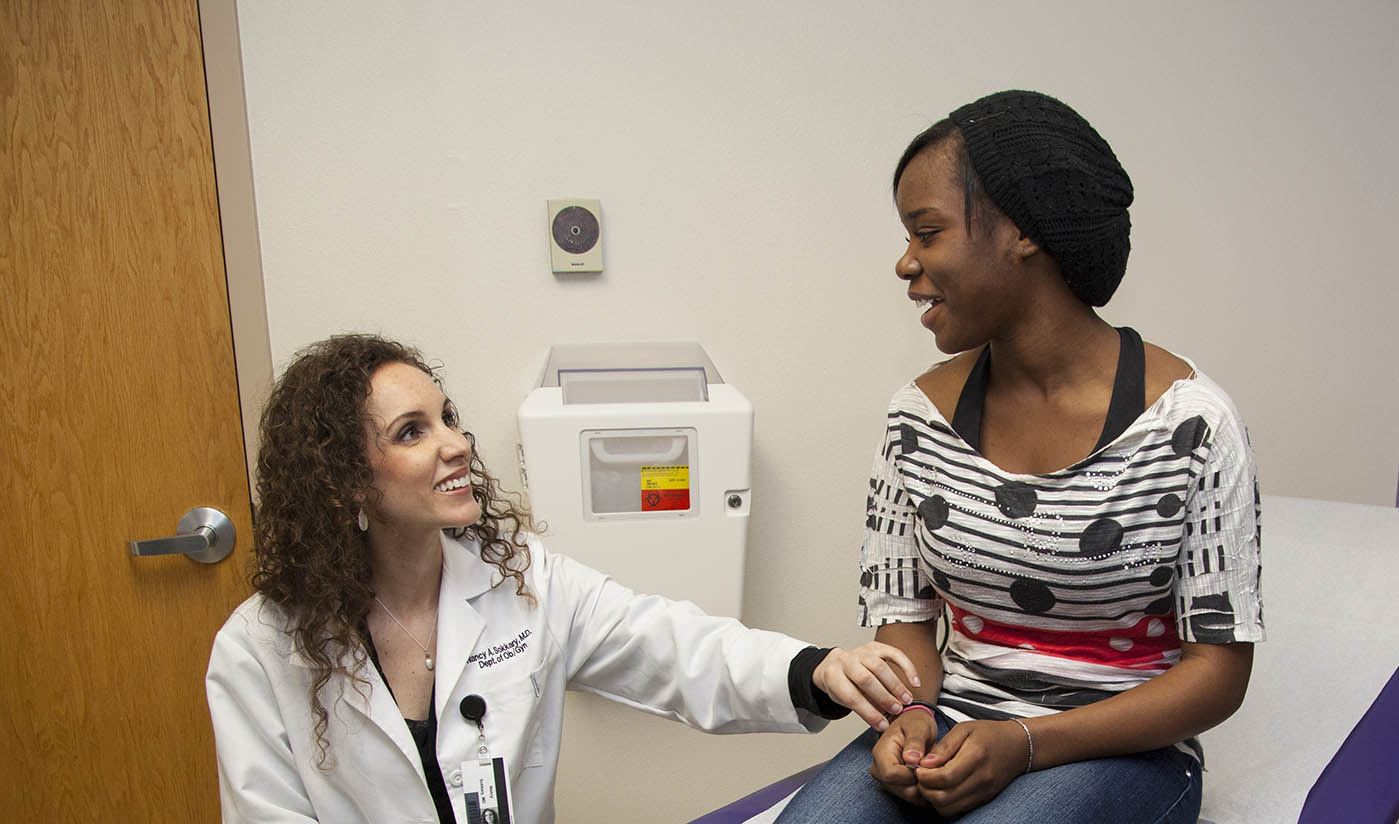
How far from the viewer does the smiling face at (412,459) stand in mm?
1146

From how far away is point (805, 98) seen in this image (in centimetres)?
183

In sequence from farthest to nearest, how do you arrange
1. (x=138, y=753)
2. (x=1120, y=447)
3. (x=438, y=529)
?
(x=138, y=753) < (x=438, y=529) < (x=1120, y=447)

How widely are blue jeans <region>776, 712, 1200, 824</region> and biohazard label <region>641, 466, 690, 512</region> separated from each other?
58 cm

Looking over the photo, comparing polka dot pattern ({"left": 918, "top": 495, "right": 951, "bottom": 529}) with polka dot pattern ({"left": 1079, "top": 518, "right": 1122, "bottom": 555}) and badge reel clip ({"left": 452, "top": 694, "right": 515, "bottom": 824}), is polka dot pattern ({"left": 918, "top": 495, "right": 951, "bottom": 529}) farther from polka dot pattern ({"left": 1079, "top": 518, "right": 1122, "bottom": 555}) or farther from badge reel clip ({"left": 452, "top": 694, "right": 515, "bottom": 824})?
badge reel clip ({"left": 452, "top": 694, "right": 515, "bottom": 824})

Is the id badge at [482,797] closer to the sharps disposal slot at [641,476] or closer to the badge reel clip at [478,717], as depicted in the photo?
the badge reel clip at [478,717]

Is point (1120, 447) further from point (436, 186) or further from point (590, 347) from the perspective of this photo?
point (436, 186)

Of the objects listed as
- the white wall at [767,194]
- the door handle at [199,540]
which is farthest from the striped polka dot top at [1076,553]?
the door handle at [199,540]

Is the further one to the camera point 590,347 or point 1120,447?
point 590,347

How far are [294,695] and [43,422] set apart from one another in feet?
2.86

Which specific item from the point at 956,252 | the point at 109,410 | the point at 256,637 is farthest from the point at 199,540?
the point at 956,252

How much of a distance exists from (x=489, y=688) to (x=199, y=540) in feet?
2.74

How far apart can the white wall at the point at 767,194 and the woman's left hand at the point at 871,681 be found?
82cm

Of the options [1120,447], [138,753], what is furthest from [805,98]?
[138,753]

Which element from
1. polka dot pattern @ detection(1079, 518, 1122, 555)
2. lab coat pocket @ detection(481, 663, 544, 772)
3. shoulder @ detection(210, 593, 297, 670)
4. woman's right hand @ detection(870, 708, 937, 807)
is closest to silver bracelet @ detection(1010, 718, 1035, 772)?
woman's right hand @ detection(870, 708, 937, 807)
